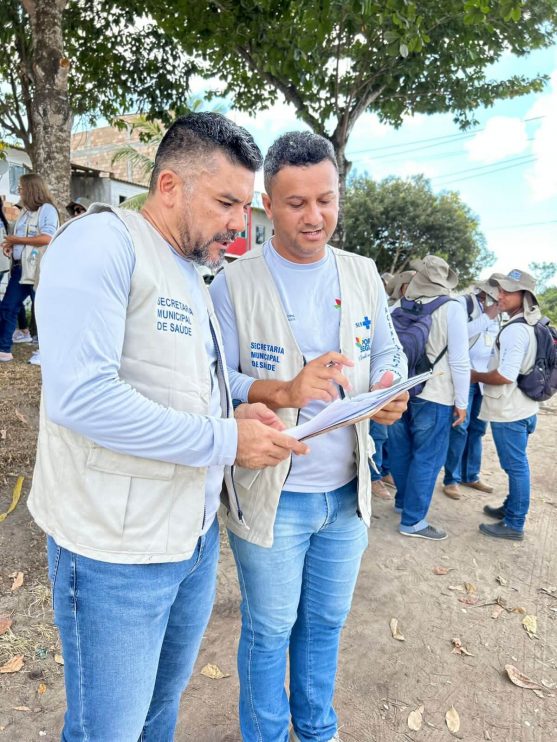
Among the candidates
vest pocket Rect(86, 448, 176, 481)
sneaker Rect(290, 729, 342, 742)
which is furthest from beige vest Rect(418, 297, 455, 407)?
vest pocket Rect(86, 448, 176, 481)

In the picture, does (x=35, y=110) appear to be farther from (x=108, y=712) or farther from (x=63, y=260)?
(x=108, y=712)

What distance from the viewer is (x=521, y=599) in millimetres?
3602

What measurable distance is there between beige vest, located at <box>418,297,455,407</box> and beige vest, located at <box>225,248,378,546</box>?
91.6 inches

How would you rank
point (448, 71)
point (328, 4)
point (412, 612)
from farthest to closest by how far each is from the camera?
point (448, 71), point (328, 4), point (412, 612)

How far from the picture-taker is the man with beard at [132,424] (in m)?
1.24

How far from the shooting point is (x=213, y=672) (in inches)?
108

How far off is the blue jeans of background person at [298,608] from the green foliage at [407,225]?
24702mm

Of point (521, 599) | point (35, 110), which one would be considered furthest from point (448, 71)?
point (521, 599)

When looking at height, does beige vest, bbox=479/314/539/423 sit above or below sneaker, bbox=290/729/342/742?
above

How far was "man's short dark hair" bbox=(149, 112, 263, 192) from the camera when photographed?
1.46m

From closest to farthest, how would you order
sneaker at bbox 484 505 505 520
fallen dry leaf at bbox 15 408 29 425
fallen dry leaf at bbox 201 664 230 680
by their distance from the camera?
1. fallen dry leaf at bbox 201 664 230 680
2. fallen dry leaf at bbox 15 408 29 425
3. sneaker at bbox 484 505 505 520

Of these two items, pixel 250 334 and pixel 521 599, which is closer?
pixel 250 334

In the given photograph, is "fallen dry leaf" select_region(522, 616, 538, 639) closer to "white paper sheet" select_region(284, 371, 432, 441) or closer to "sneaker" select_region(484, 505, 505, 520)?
"sneaker" select_region(484, 505, 505, 520)

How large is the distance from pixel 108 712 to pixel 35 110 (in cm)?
548
